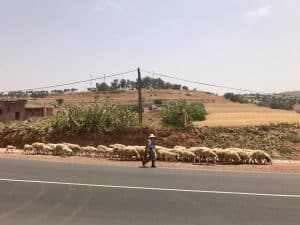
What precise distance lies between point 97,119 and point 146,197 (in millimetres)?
22316

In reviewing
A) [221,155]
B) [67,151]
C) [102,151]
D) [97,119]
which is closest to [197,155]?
[221,155]

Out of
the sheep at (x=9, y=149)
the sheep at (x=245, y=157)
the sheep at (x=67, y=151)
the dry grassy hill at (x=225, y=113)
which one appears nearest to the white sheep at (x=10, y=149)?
the sheep at (x=9, y=149)

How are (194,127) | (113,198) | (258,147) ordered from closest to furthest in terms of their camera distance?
1. (113,198)
2. (258,147)
3. (194,127)

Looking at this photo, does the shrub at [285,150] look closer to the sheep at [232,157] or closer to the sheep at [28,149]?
the sheep at [232,157]

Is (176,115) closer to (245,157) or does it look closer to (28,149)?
(28,149)

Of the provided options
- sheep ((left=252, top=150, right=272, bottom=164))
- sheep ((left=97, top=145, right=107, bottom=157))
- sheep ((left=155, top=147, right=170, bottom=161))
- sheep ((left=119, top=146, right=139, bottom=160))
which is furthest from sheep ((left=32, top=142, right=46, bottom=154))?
sheep ((left=252, top=150, right=272, bottom=164))

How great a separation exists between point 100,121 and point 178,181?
18.6 meters

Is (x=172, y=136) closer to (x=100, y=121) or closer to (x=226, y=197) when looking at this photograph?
(x=100, y=121)

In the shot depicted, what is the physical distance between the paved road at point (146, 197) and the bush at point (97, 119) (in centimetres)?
1444

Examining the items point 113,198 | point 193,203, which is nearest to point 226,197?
point 193,203

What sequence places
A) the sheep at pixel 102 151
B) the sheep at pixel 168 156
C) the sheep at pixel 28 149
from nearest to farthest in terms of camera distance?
the sheep at pixel 168 156
the sheep at pixel 102 151
the sheep at pixel 28 149

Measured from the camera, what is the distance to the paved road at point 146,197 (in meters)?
11.7

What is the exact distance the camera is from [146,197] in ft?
48.0

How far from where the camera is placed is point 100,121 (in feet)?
119
